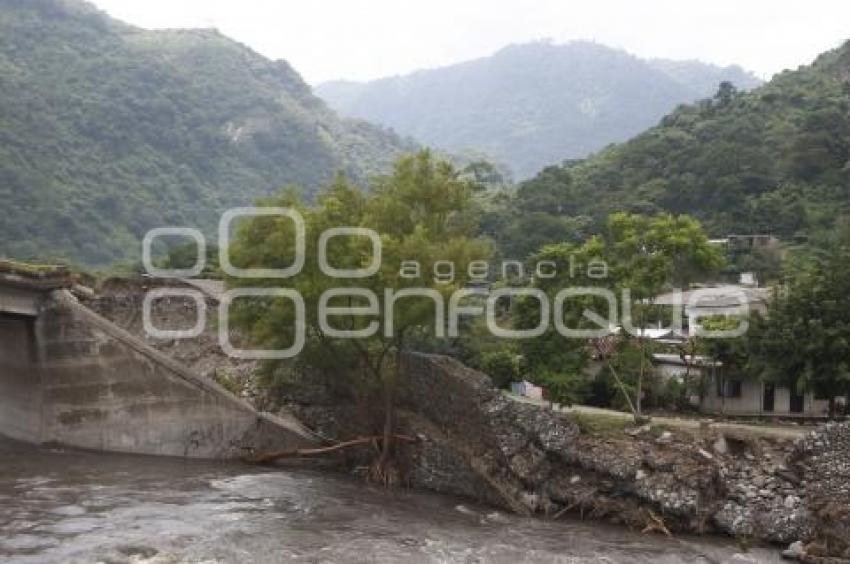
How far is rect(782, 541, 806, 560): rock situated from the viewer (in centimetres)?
2322

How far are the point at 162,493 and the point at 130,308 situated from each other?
13.3m

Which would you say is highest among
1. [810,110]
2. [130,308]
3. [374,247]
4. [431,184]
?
[810,110]

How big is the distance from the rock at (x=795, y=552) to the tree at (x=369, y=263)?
11.3 meters

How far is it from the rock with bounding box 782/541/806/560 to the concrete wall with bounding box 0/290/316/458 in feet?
55.9

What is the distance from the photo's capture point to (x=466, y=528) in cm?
2417

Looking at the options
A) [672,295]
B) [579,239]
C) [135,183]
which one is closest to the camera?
[672,295]

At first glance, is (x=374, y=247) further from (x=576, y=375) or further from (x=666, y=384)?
(x=666, y=384)

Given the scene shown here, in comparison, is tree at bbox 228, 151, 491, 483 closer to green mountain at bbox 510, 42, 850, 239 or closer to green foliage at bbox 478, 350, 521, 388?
green foliage at bbox 478, 350, 521, 388

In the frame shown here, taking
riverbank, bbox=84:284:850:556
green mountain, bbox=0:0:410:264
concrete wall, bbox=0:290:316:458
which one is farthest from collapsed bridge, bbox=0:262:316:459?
green mountain, bbox=0:0:410:264

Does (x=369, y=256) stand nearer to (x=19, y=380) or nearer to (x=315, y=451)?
(x=315, y=451)

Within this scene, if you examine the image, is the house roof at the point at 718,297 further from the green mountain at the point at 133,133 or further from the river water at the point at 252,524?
the green mountain at the point at 133,133

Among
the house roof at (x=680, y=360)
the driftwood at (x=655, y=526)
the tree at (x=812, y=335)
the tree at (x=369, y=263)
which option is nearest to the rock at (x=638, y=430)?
the driftwood at (x=655, y=526)

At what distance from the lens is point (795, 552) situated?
2334 cm

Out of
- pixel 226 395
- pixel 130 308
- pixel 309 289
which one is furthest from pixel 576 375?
pixel 130 308
